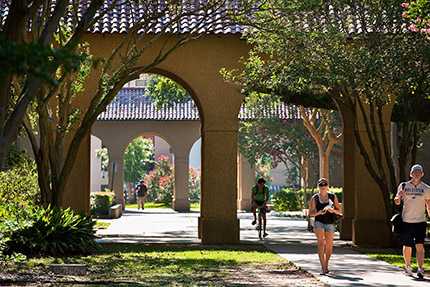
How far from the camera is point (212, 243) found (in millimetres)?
21922

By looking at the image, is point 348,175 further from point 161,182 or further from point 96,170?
point 96,170

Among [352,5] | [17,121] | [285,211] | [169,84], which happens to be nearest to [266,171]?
[285,211]

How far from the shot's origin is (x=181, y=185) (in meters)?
46.2

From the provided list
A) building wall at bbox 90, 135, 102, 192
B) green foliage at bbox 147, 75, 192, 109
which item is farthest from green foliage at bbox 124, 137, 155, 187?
green foliage at bbox 147, 75, 192, 109

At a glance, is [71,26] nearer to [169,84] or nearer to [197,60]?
[197,60]

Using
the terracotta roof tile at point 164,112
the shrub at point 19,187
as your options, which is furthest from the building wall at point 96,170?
the shrub at point 19,187

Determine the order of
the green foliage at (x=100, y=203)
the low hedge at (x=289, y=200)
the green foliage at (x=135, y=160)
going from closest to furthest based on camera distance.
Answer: the green foliage at (x=100, y=203)
the low hedge at (x=289, y=200)
the green foliage at (x=135, y=160)

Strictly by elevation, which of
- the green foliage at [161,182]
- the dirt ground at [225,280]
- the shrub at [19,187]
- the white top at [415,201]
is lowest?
the dirt ground at [225,280]

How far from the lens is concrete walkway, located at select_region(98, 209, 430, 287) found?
13.9 m

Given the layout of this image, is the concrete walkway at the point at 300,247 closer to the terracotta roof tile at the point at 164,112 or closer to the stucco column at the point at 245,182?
the terracotta roof tile at the point at 164,112

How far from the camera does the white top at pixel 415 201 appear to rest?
13883 millimetres

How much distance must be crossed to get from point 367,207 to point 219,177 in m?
3.62

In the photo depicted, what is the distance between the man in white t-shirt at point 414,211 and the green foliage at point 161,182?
1667 inches

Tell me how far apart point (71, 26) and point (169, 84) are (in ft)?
47.0
